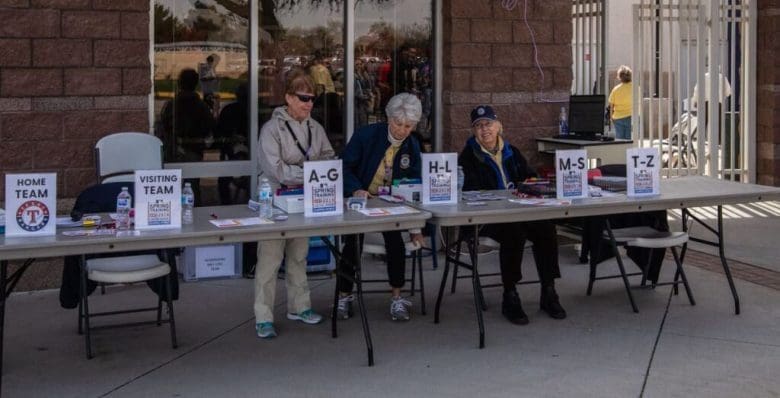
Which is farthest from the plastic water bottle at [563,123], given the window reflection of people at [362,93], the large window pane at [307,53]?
the large window pane at [307,53]

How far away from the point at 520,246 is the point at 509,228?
0.14 metres

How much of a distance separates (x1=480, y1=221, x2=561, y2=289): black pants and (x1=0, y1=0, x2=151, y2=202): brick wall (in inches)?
109

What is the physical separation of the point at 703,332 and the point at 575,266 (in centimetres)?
209

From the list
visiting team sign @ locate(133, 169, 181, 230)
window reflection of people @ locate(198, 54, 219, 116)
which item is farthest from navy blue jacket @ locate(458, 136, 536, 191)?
window reflection of people @ locate(198, 54, 219, 116)

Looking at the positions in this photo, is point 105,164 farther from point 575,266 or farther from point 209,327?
point 575,266

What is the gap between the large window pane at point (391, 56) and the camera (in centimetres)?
877

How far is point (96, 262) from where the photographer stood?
19.9ft

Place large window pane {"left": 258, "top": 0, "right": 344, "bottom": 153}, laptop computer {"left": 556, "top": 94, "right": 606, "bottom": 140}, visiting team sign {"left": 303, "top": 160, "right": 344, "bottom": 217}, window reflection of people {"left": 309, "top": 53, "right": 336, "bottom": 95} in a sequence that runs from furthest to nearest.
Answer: laptop computer {"left": 556, "top": 94, "right": 606, "bottom": 140} → window reflection of people {"left": 309, "top": 53, "right": 336, "bottom": 95} → large window pane {"left": 258, "top": 0, "right": 344, "bottom": 153} → visiting team sign {"left": 303, "top": 160, "right": 344, "bottom": 217}

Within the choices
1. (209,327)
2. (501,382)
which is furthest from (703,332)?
(209,327)

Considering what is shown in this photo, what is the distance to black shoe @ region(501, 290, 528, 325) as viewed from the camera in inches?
255

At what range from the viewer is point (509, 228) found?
6496 mm

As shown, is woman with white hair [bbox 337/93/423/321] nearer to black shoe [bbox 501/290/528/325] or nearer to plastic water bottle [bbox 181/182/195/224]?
black shoe [bbox 501/290/528/325]

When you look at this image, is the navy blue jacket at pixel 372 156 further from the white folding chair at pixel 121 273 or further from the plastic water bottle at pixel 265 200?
the white folding chair at pixel 121 273

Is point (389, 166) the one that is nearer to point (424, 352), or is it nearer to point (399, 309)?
point (399, 309)
